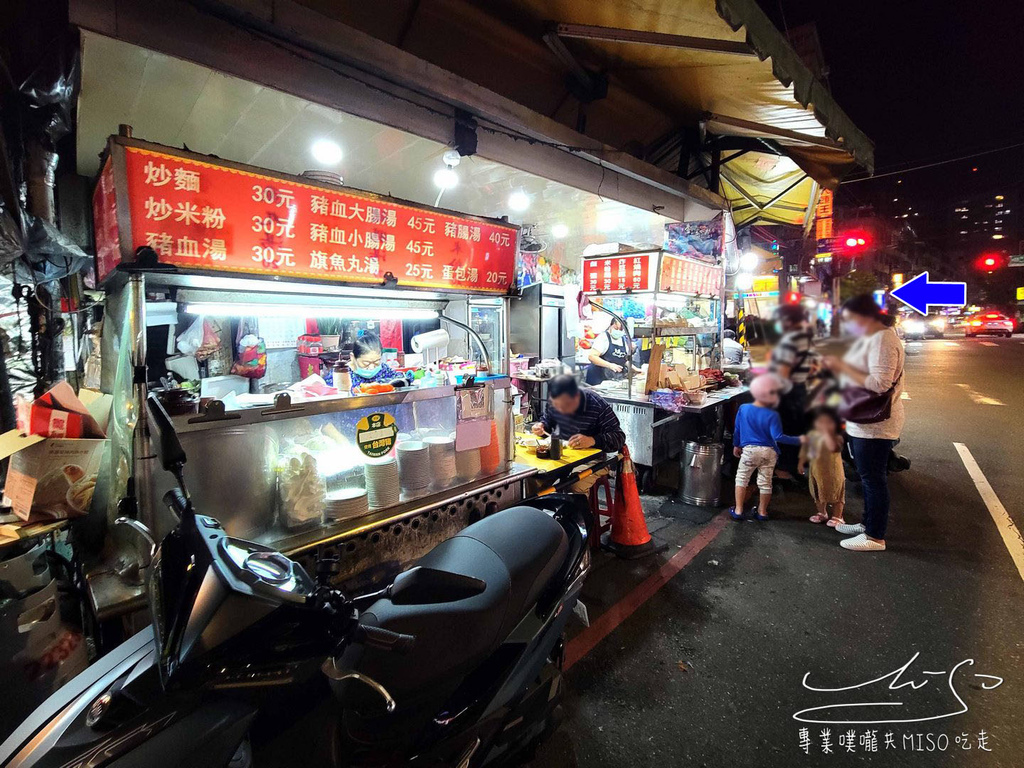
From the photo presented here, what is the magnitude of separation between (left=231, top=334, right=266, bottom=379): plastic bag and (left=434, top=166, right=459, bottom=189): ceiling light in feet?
9.04

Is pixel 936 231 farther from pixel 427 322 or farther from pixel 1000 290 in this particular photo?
pixel 427 322

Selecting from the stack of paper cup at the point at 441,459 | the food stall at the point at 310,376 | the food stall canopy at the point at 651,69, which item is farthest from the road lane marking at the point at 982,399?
the stack of paper cup at the point at 441,459

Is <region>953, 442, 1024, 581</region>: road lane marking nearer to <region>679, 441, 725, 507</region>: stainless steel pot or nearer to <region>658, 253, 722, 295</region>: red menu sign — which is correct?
<region>679, 441, 725, 507</region>: stainless steel pot

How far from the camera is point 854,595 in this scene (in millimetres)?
3992

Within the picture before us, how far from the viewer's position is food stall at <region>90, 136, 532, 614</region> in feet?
7.95

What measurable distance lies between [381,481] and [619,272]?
467cm

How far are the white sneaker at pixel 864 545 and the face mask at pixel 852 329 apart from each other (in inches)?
216

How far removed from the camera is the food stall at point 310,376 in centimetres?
242

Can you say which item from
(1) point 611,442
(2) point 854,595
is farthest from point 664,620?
(1) point 611,442

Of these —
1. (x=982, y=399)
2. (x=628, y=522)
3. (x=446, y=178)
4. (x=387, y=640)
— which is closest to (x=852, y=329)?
(x=387, y=640)

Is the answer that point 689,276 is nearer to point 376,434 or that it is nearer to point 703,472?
point 703,472

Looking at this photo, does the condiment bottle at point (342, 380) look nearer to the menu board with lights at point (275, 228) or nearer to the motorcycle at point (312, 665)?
the menu board with lights at point (275, 228)

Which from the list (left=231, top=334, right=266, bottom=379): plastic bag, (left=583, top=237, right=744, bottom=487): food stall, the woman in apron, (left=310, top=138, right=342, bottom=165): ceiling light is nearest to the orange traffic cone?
(left=583, top=237, right=744, bottom=487): food stall

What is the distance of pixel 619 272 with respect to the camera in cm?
653
